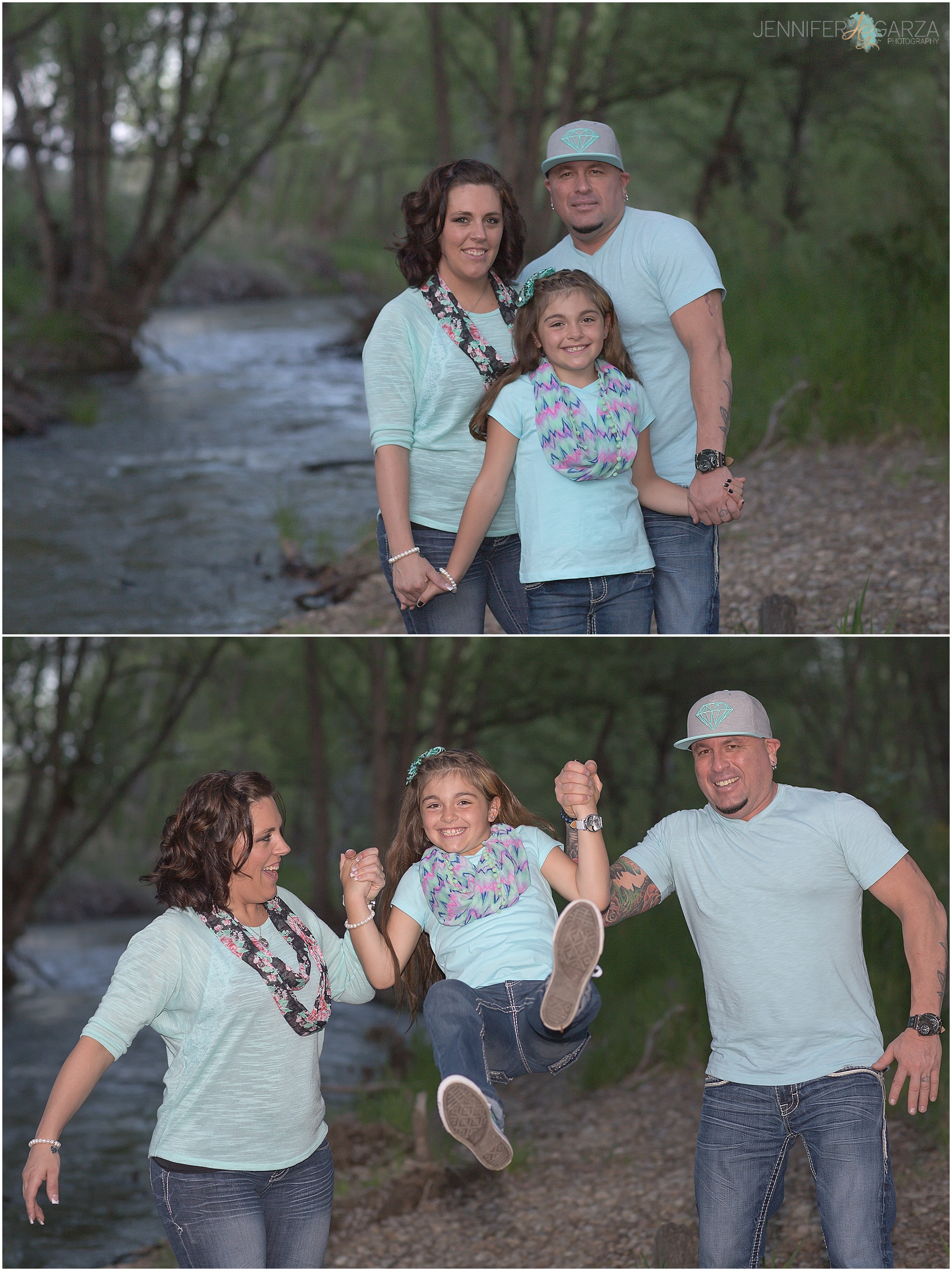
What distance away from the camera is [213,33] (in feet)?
56.1

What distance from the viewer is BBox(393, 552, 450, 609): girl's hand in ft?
13.0

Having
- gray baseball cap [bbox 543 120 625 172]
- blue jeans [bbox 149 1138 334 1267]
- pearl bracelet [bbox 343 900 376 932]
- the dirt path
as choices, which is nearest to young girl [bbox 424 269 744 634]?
gray baseball cap [bbox 543 120 625 172]

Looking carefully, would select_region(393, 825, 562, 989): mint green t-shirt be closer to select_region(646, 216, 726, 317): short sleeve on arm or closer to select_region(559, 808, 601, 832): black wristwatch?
select_region(559, 808, 601, 832): black wristwatch

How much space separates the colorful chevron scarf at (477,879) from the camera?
3457 mm

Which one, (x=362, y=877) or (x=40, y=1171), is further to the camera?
(x=362, y=877)

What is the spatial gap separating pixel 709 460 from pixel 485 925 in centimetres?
156

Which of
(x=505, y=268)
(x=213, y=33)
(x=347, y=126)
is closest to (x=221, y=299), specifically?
(x=347, y=126)

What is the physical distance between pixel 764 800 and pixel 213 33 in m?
16.5

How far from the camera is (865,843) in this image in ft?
11.5

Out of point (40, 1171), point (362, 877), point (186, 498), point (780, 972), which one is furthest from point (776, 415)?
point (40, 1171)

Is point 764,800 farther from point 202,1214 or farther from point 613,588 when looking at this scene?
point 202,1214

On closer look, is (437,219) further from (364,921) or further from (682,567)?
(364,921)

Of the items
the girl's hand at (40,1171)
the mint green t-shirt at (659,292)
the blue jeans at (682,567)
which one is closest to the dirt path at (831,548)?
the blue jeans at (682,567)

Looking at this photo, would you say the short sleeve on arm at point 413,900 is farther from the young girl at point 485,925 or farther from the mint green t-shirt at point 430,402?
the mint green t-shirt at point 430,402
